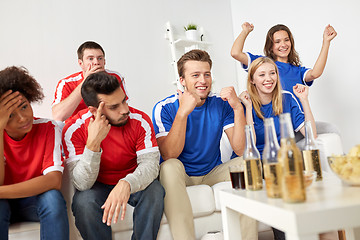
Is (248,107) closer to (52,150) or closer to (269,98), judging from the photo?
(269,98)

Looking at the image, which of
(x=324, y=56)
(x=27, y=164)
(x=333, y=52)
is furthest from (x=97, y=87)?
(x=333, y=52)

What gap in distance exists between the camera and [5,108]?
1401 mm

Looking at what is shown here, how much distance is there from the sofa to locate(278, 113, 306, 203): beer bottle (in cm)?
83

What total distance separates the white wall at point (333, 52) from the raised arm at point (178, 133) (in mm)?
1422

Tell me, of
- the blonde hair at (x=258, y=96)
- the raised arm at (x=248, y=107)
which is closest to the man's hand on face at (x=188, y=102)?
the raised arm at (x=248, y=107)

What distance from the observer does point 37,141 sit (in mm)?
1508

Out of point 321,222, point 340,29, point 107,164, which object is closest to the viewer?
point 321,222

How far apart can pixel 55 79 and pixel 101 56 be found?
0.67m

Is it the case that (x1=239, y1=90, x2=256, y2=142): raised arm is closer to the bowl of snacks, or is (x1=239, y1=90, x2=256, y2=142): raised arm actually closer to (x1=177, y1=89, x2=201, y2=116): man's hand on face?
(x1=177, y1=89, x2=201, y2=116): man's hand on face

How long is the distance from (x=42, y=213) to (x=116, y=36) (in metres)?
2.11

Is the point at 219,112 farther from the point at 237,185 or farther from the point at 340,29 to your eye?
the point at 340,29

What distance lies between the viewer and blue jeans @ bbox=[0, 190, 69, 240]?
1.30m

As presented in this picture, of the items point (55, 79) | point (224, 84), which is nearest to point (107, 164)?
point (55, 79)

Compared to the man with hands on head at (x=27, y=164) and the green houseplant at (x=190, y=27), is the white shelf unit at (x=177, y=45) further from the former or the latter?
the man with hands on head at (x=27, y=164)
